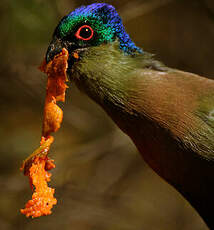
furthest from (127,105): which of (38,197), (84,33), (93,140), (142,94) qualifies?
(93,140)

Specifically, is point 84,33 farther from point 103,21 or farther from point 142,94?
point 142,94

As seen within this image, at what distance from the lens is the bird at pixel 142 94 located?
1.20 meters

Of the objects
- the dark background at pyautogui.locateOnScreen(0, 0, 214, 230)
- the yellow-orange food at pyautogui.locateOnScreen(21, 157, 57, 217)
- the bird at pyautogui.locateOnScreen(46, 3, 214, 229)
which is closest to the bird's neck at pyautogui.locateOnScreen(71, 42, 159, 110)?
the bird at pyautogui.locateOnScreen(46, 3, 214, 229)

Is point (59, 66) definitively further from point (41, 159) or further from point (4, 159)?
point (4, 159)

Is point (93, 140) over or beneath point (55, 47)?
over

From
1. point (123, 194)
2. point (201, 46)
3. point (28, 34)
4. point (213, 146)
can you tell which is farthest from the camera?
point (123, 194)

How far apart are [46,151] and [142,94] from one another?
34 cm

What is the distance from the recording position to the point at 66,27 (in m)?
1.23

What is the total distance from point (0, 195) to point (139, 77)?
7.98 feet

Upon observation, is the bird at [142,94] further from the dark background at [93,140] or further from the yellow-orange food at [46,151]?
the dark background at [93,140]

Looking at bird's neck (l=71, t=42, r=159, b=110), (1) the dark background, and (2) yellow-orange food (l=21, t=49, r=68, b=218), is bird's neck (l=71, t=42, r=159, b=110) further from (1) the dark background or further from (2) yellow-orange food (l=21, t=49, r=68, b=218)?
(1) the dark background

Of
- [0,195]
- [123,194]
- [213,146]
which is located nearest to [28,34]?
[0,195]

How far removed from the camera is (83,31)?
1.22m

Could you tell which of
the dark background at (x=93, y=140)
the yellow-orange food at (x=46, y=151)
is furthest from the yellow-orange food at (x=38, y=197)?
the dark background at (x=93, y=140)
